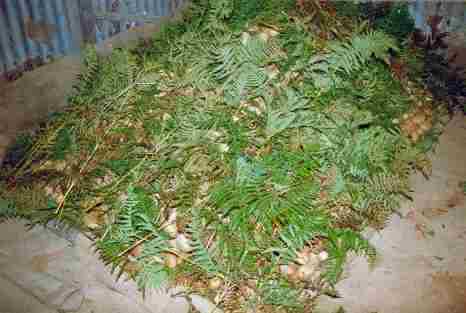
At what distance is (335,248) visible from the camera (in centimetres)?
291

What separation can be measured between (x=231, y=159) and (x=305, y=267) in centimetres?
92

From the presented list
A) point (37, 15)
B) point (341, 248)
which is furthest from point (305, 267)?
point (37, 15)

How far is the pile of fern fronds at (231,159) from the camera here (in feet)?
9.06

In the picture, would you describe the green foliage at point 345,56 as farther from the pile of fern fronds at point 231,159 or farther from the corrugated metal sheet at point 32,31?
the corrugated metal sheet at point 32,31

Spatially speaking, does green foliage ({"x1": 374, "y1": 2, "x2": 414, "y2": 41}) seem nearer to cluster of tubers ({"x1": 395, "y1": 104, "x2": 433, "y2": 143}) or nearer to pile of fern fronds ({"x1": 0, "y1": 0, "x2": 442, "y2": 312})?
pile of fern fronds ({"x1": 0, "y1": 0, "x2": 442, "y2": 312})

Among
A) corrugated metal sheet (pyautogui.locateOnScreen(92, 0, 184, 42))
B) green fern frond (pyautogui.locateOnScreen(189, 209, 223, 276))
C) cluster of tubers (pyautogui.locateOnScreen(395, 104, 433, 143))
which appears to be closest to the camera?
green fern frond (pyautogui.locateOnScreen(189, 209, 223, 276))

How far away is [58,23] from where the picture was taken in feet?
20.9

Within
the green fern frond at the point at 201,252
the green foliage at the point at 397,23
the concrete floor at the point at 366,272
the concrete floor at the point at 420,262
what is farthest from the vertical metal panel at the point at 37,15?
the concrete floor at the point at 420,262

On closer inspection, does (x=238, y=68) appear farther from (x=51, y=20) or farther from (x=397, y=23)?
(x=51, y=20)

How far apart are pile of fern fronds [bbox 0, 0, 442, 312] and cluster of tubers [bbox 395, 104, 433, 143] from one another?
0.10 metres

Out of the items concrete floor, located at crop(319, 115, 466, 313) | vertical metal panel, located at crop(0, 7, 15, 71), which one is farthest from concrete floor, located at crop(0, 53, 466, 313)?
vertical metal panel, located at crop(0, 7, 15, 71)

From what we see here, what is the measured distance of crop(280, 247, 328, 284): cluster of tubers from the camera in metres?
2.87

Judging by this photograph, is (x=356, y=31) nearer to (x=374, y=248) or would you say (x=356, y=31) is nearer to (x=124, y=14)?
(x=374, y=248)

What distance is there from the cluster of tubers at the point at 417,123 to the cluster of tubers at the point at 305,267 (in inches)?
67.7
